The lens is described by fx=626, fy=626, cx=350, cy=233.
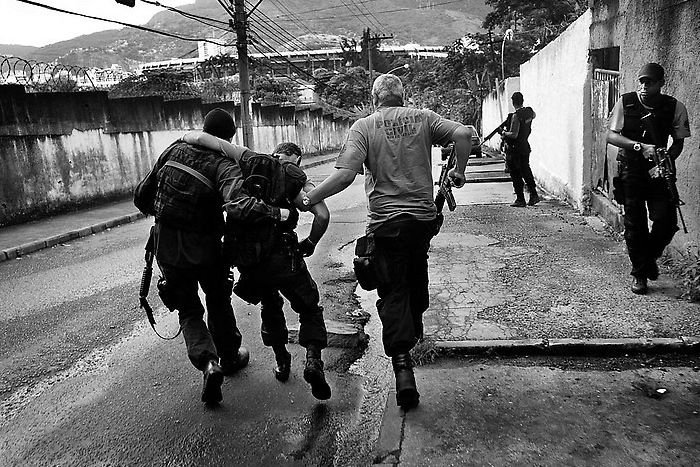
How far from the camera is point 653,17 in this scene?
6.64 metres

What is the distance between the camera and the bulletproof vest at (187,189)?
3.74m

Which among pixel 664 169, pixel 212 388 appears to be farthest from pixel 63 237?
pixel 664 169

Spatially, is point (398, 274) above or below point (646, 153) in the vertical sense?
below

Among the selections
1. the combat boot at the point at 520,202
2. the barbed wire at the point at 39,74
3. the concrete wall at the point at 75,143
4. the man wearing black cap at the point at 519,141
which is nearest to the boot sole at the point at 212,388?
the man wearing black cap at the point at 519,141

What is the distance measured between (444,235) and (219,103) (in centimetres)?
1355

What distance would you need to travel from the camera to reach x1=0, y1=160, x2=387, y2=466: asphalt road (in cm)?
335

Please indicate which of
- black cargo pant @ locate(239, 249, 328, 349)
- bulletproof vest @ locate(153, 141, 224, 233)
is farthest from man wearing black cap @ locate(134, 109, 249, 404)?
black cargo pant @ locate(239, 249, 328, 349)

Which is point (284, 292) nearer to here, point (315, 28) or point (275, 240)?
point (275, 240)

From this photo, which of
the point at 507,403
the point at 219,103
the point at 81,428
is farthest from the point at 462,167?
the point at 219,103

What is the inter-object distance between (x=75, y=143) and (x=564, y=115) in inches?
409

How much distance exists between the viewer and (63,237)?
10758 millimetres

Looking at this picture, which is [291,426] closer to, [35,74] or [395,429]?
[395,429]

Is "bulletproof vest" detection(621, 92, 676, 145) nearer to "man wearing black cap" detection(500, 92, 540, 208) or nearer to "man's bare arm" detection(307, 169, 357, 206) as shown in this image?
"man's bare arm" detection(307, 169, 357, 206)

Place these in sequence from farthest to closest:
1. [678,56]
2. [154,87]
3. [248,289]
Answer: [154,87], [678,56], [248,289]
